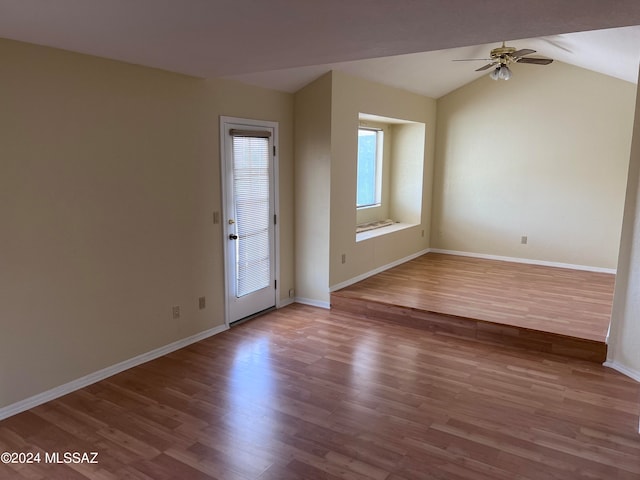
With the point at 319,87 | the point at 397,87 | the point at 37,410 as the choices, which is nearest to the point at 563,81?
the point at 397,87

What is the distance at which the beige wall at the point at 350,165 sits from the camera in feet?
16.6

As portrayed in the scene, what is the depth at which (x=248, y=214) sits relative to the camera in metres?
4.76

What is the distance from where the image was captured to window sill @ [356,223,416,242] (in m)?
6.03

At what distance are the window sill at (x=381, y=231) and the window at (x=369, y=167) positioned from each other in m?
0.53

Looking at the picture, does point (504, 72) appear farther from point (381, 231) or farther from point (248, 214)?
point (248, 214)

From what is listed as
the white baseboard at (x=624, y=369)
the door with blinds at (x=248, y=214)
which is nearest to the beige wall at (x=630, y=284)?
the white baseboard at (x=624, y=369)

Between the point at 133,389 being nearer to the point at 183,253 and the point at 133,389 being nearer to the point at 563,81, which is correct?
the point at 183,253

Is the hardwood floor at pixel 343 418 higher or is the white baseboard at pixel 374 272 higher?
the white baseboard at pixel 374 272

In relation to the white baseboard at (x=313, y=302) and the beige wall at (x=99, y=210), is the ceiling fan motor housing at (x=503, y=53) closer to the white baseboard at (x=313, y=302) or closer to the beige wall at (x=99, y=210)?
the beige wall at (x=99, y=210)

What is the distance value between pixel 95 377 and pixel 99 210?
1.28 metres

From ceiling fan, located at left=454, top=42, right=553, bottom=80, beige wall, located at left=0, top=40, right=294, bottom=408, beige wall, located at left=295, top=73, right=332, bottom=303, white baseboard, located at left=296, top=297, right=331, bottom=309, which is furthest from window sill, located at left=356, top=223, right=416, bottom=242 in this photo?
ceiling fan, located at left=454, top=42, right=553, bottom=80

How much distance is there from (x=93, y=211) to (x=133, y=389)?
1354mm

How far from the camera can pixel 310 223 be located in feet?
17.2

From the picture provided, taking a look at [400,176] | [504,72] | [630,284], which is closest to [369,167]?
[400,176]
